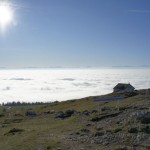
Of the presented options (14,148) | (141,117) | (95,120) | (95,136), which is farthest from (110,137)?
(95,120)

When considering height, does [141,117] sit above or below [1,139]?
above

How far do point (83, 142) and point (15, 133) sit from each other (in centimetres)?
1248

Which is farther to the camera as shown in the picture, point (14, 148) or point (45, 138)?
point (45, 138)

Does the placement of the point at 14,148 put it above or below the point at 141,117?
below

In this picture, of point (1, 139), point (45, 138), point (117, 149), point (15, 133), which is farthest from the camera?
point (15, 133)

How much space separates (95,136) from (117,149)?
17.5 ft

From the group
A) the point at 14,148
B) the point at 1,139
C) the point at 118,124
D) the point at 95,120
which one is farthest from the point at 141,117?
the point at 1,139

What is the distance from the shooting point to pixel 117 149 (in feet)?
82.5

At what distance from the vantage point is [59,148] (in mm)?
27656

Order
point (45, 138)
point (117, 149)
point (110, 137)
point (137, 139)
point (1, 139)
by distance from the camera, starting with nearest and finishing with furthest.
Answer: point (117, 149) → point (137, 139) → point (110, 137) → point (45, 138) → point (1, 139)

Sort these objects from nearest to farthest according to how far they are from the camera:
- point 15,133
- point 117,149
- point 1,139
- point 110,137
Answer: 1. point 117,149
2. point 110,137
3. point 1,139
4. point 15,133

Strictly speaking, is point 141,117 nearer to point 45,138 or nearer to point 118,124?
point 118,124

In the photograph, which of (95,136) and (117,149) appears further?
(95,136)

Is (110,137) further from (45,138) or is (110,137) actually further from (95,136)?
(45,138)
